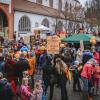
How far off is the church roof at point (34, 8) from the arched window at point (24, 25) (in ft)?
3.48

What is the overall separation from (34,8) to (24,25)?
19.2 ft

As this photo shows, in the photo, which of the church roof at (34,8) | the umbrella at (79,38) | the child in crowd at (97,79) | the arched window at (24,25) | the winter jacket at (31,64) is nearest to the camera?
the child in crowd at (97,79)

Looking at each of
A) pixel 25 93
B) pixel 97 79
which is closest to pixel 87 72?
pixel 97 79

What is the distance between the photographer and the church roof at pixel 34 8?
48.6 meters

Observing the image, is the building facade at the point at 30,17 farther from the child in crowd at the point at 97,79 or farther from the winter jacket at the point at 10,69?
the winter jacket at the point at 10,69

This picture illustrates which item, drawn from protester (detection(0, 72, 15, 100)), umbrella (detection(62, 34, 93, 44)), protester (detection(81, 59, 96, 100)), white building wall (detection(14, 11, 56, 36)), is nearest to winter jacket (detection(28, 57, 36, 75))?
protester (detection(81, 59, 96, 100))

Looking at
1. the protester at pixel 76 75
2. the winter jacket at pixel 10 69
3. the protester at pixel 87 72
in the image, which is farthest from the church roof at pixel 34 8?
the protester at pixel 87 72

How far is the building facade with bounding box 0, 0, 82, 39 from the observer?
44562 millimetres

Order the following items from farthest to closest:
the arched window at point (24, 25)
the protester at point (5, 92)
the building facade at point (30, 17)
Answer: the arched window at point (24, 25)
the building facade at point (30, 17)
the protester at point (5, 92)

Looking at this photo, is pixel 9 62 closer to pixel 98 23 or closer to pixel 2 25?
pixel 2 25

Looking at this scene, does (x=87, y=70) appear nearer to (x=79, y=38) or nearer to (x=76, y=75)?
(x=76, y=75)

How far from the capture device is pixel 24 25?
4872 cm

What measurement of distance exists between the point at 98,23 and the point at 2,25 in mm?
18934

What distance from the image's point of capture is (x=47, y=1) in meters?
62.6
